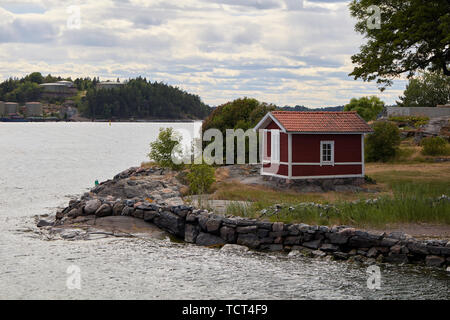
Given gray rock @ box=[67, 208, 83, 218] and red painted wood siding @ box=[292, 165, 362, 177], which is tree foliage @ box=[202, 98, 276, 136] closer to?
red painted wood siding @ box=[292, 165, 362, 177]

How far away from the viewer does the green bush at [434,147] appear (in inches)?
1848

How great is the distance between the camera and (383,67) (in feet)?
116

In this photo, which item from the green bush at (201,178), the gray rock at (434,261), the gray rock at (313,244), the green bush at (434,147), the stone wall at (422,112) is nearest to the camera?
the gray rock at (434,261)

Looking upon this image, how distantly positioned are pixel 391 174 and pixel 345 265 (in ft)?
62.3

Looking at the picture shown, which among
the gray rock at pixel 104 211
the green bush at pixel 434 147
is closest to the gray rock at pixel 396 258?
the gray rock at pixel 104 211

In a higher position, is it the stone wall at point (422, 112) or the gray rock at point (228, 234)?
the stone wall at point (422, 112)

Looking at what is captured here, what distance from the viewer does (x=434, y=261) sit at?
20141 millimetres

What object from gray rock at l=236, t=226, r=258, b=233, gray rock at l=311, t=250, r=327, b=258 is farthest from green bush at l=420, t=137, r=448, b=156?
gray rock at l=311, t=250, r=327, b=258

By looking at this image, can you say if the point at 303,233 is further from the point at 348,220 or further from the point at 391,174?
the point at 391,174

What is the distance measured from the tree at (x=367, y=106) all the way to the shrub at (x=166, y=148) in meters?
65.8

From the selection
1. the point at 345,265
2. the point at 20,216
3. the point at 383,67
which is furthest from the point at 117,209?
the point at 383,67

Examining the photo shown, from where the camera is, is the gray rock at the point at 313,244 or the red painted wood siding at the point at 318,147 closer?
the gray rock at the point at 313,244

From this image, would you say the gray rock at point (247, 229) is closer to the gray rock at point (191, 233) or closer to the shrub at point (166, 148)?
the gray rock at point (191, 233)

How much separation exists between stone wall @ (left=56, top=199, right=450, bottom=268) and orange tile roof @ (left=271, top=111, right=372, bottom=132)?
35.1ft
